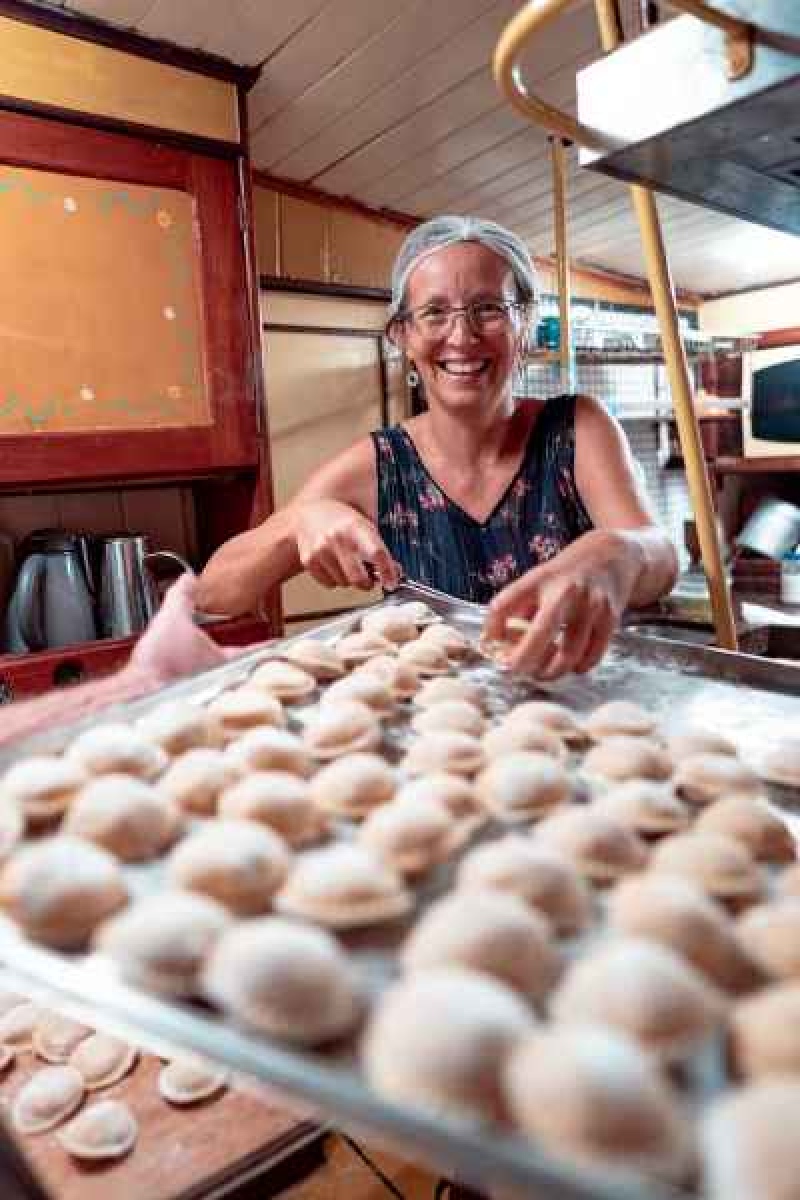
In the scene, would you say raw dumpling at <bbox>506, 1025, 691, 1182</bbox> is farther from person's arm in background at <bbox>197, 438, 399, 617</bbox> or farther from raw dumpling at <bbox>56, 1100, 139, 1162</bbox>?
person's arm in background at <bbox>197, 438, 399, 617</bbox>

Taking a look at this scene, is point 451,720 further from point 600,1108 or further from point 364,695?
point 600,1108

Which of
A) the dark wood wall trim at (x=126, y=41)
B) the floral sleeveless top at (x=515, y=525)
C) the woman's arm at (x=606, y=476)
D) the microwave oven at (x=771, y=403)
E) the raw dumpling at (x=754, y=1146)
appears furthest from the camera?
the microwave oven at (x=771, y=403)

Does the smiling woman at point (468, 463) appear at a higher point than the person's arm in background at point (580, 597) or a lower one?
higher

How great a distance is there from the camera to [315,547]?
4.27ft

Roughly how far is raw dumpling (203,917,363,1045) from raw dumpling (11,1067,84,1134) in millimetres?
695

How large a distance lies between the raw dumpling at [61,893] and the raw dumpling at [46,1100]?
1.93ft

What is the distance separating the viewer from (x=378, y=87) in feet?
8.54

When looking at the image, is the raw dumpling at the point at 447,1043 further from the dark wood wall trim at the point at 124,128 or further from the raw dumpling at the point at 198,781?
the dark wood wall trim at the point at 124,128

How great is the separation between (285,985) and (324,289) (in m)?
3.34

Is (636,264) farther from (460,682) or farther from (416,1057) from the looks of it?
(416,1057)

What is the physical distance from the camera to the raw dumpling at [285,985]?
47cm

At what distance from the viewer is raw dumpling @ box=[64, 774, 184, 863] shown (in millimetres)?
658

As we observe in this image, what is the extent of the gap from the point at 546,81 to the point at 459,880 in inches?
107

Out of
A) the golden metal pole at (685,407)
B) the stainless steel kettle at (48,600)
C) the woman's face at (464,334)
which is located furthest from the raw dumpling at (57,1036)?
the stainless steel kettle at (48,600)
